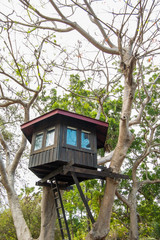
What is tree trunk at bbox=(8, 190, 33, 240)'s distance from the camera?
5.24 meters

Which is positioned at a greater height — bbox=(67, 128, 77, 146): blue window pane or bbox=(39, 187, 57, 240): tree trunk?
bbox=(67, 128, 77, 146): blue window pane

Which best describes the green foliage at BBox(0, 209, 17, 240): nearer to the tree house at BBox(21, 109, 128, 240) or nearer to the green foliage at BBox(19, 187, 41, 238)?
the green foliage at BBox(19, 187, 41, 238)

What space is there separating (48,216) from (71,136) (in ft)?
7.74

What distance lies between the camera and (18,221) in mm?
5500

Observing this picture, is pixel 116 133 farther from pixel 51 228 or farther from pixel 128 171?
pixel 51 228

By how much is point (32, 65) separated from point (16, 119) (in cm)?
332

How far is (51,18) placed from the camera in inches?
216

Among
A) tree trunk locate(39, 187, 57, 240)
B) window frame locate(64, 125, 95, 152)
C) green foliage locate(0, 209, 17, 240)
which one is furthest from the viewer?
green foliage locate(0, 209, 17, 240)

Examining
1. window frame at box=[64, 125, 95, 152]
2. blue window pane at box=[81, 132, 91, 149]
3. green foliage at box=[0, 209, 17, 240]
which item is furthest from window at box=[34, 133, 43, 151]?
green foliage at box=[0, 209, 17, 240]

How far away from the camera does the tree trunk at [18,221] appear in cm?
524

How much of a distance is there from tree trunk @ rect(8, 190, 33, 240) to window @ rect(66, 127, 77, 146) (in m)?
2.53

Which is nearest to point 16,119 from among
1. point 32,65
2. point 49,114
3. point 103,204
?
point 32,65

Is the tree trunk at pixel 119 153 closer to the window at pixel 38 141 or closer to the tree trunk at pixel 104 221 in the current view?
the tree trunk at pixel 104 221

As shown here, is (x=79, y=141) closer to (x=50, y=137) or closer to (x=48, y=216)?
(x=50, y=137)
